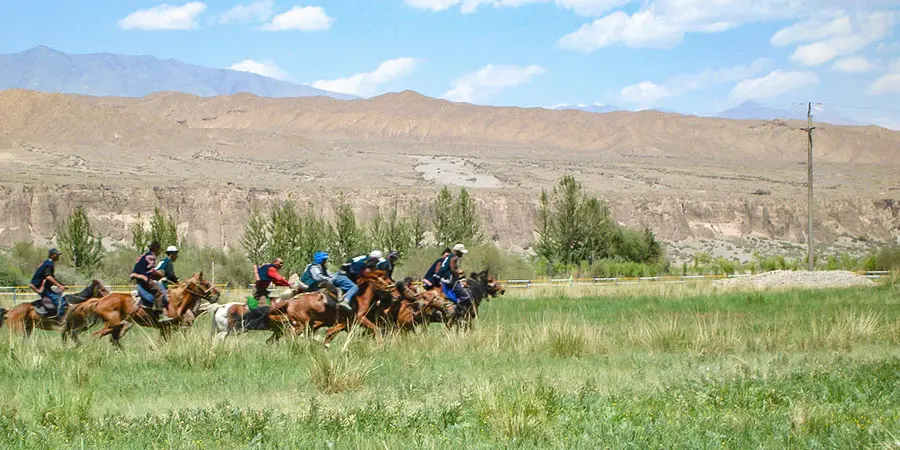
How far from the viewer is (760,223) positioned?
90438 millimetres

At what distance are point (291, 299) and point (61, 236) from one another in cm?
3704

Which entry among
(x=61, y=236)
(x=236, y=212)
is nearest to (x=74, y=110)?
(x=236, y=212)

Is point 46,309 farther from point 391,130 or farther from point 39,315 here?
point 391,130

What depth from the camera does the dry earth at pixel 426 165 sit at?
7938cm

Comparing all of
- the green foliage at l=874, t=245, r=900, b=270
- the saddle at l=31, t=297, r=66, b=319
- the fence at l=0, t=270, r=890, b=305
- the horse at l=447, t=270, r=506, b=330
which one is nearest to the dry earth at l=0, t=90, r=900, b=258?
the green foliage at l=874, t=245, r=900, b=270

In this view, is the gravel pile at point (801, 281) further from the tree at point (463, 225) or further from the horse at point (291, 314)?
the horse at point (291, 314)

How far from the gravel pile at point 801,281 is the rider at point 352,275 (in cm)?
2024

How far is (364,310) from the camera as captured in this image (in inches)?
638

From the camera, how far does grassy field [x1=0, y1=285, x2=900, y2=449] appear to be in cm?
813

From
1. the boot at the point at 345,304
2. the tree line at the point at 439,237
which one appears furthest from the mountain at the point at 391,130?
the boot at the point at 345,304

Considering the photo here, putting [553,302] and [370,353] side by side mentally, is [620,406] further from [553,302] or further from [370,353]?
[553,302]

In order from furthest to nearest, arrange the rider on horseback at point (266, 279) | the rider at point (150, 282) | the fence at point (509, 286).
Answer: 1. the fence at point (509, 286)
2. the rider on horseback at point (266, 279)
3. the rider at point (150, 282)

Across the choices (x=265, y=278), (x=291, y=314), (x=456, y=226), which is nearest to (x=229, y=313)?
(x=265, y=278)

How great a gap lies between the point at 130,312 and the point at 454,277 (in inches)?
264
